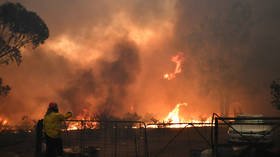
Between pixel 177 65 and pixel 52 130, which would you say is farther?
pixel 177 65

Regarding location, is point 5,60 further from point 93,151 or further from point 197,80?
point 93,151

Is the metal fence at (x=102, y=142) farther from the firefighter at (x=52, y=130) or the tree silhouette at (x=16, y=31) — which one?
the tree silhouette at (x=16, y=31)

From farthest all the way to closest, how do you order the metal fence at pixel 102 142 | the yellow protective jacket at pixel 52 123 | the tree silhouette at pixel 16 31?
the tree silhouette at pixel 16 31, the metal fence at pixel 102 142, the yellow protective jacket at pixel 52 123

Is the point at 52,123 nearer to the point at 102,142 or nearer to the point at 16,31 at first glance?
the point at 102,142

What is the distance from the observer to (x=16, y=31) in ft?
135

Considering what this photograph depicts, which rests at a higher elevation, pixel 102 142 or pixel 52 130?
pixel 52 130

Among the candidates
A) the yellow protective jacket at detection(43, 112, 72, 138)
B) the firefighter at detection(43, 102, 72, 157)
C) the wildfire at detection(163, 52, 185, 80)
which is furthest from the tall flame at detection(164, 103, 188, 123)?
the yellow protective jacket at detection(43, 112, 72, 138)

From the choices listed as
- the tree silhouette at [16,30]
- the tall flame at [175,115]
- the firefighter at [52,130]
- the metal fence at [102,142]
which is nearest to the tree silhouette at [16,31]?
the tree silhouette at [16,30]

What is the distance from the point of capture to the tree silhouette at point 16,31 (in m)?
40.6

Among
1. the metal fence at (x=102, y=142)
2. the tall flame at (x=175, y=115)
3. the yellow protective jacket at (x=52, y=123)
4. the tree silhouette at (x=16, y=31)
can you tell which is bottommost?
the metal fence at (x=102, y=142)

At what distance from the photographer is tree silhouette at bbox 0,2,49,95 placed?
4059cm

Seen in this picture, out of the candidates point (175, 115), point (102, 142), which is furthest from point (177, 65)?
point (102, 142)

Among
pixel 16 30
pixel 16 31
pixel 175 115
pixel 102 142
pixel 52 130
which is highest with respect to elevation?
pixel 16 30

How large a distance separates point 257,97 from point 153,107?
621 inches
